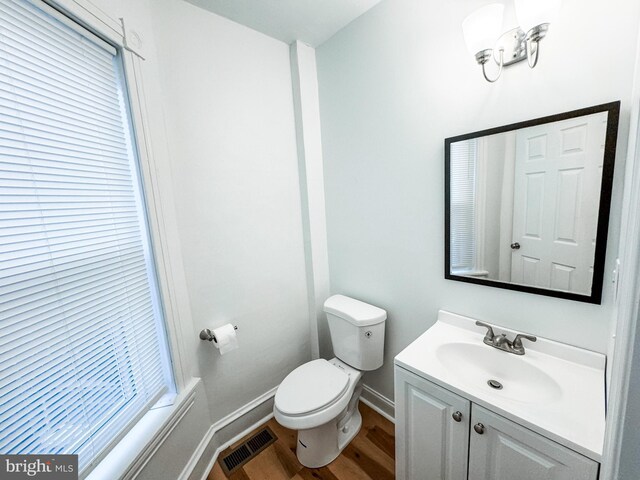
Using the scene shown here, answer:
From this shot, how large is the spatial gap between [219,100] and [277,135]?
0.39m

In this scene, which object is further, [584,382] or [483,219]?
[483,219]

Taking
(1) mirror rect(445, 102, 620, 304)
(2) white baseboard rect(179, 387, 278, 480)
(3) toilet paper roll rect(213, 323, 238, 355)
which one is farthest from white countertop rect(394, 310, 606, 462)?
(2) white baseboard rect(179, 387, 278, 480)

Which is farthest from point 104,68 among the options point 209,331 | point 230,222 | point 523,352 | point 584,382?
point 584,382

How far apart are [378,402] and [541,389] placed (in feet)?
3.49

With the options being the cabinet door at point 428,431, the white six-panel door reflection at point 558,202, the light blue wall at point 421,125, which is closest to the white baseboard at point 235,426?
the light blue wall at point 421,125

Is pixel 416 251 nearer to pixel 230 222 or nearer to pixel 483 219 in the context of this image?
pixel 483 219

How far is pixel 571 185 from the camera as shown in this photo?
0.93 m

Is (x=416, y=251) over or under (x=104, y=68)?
under

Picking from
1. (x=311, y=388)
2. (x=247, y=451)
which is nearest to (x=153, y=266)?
(x=311, y=388)

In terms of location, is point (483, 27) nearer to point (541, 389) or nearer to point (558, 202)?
point (558, 202)

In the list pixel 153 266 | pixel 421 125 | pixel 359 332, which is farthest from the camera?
pixel 359 332

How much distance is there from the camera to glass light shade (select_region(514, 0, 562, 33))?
828mm

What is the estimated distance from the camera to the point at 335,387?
4.72 ft

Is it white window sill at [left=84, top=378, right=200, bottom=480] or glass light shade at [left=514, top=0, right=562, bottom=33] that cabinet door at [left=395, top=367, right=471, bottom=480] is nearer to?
white window sill at [left=84, top=378, right=200, bottom=480]
